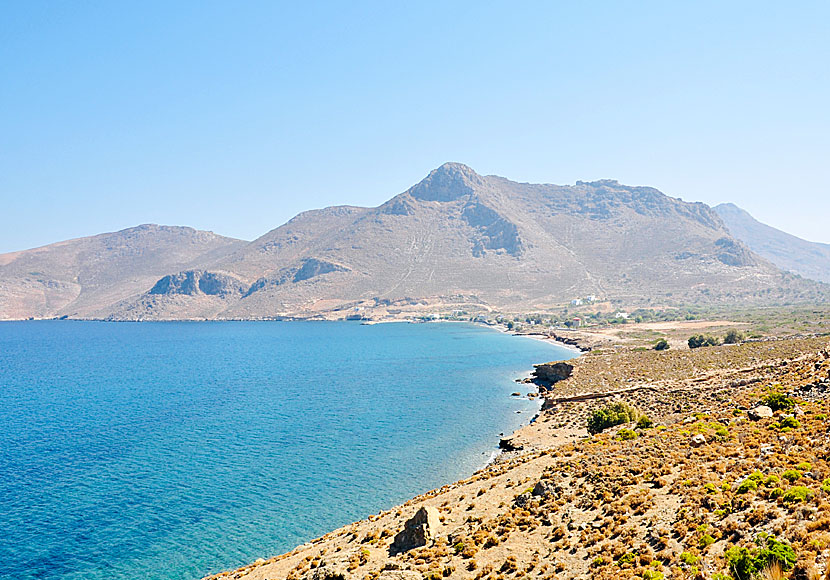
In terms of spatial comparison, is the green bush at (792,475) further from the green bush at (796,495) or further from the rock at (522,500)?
the rock at (522,500)

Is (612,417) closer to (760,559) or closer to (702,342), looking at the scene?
(760,559)

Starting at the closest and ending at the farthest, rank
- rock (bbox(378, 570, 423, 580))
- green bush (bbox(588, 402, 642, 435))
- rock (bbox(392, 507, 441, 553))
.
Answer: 1. rock (bbox(378, 570, 423, 580))
2. rock (bbox(392, 507, 441, 553))
3. green bush (bbox(588, 402, 642, 435))

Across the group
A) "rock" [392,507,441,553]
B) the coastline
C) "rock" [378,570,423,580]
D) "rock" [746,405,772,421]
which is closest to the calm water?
the coastline

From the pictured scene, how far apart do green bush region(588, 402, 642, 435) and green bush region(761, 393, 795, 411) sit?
10.7 m

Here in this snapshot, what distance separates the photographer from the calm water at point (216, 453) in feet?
118

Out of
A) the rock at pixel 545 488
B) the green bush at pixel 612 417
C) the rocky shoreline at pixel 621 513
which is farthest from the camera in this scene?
the green bush at pixel 612 417

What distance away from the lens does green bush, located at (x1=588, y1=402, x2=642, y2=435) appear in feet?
149

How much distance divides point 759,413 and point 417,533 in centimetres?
2299

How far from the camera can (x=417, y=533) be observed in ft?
85.7

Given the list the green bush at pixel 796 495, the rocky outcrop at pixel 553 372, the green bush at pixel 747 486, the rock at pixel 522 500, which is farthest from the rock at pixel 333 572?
the rocky outcrop at pixel 553 372

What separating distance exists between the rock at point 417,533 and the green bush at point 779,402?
24216 mm

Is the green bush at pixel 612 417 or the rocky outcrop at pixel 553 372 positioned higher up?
the green bush at pixel 612 417

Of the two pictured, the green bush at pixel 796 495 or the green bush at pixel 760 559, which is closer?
the green bush at pixel 760 559

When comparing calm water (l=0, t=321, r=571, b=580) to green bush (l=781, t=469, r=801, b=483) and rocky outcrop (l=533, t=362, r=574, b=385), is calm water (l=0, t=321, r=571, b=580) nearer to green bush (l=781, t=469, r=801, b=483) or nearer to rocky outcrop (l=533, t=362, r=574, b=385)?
rocky outcrop (l=533, t=362, r=574, b=385)
